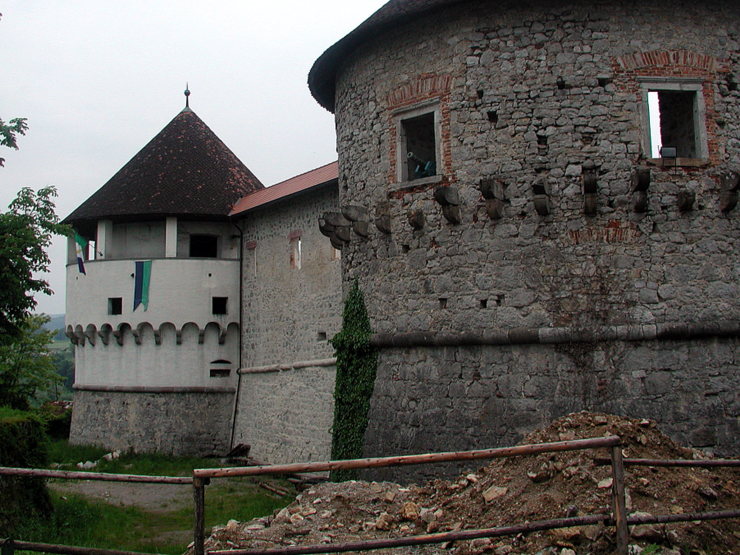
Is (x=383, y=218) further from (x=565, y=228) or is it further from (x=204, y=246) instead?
(x=204, y=246)

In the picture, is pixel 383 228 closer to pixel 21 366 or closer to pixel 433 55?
pixel 433 55

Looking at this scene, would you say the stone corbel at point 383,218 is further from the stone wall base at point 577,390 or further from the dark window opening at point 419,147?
the stone wall base at point 577,390

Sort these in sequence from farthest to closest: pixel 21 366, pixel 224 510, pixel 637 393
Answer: pixel 21 366, pixel 224 510, pixel 637 393

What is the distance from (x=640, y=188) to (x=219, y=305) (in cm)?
1313

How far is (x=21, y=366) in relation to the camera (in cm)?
3141

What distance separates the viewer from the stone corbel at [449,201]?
9969 mm

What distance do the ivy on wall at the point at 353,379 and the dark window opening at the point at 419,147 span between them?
1.78 meters

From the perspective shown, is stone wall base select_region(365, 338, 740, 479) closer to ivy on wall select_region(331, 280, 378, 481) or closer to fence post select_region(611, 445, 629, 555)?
ivy on wall select_region(331, 280, 378, 481)

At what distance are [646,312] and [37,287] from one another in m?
9.43

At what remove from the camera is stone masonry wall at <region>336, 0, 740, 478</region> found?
9258mm

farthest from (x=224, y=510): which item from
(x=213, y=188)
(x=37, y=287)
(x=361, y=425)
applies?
(x=213, y=188)

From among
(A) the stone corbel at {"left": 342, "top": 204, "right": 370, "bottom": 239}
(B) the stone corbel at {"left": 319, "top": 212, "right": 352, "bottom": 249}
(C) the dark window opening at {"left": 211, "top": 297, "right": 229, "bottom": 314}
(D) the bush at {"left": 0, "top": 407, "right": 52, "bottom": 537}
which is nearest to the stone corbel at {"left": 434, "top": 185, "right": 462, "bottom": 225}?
(A) the stone corbel at {"left": 342, "top": 204, "right": 370, "bottom": 239}

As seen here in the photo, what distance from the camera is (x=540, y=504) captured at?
639 cm

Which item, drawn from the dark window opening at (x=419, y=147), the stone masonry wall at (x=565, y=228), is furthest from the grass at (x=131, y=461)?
the dark window opening at (x=419, y=147)
